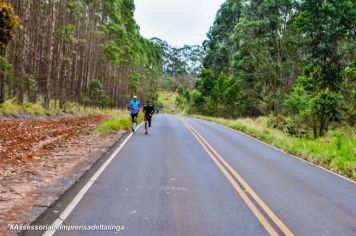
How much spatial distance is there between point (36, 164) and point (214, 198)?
5084 mm

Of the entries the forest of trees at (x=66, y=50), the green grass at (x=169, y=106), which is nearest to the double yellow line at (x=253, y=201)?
the forest of trees at (x=66, y=50)

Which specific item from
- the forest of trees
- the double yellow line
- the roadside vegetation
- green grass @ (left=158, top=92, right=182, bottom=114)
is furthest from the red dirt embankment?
green grass @ (left=158, top=92, right=182, bottom=114)

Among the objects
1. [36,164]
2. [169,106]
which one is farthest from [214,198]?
[169,106]

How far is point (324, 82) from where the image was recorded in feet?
85.4

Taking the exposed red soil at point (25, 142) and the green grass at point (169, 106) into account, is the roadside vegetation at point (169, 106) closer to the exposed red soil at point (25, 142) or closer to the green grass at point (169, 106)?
the green grass at point (169, 106)

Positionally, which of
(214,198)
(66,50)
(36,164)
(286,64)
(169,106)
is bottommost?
(169,106)

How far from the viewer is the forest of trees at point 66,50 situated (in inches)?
1184

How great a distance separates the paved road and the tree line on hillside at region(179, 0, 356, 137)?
12896 millimetres

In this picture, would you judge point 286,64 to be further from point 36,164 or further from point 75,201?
point 75,201

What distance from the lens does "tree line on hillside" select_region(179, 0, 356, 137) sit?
24.4m

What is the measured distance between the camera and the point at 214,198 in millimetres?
8289

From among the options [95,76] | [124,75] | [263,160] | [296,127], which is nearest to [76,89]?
[95,76]

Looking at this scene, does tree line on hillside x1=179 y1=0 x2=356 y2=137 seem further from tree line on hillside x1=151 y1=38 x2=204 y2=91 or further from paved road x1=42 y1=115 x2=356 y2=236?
tree line on hillside x1=151 y1=38 x2=204 y2=91

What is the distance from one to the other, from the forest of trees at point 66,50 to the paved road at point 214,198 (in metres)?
12.1
